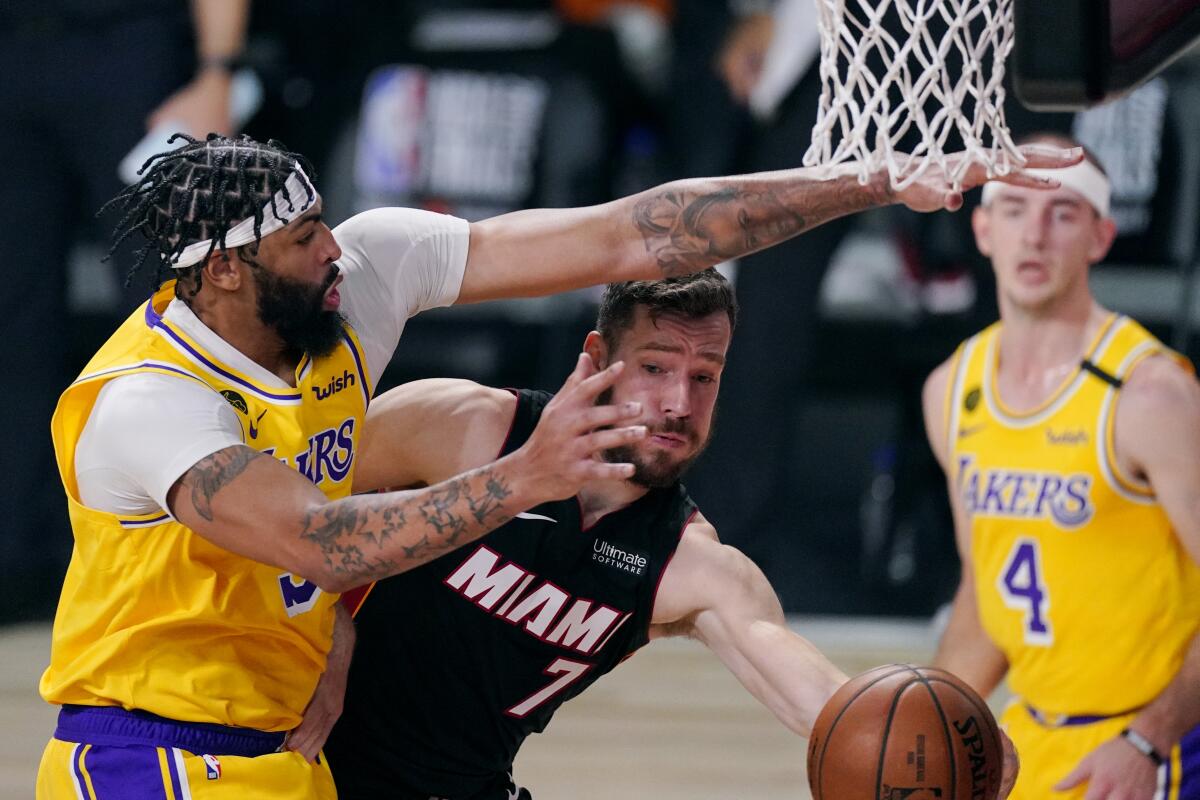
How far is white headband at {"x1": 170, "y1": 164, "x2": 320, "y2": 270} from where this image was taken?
2.80 meters

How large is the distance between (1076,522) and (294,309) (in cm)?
209

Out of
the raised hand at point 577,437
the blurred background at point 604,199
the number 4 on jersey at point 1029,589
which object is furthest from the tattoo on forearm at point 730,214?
the blurred background at point 604,199

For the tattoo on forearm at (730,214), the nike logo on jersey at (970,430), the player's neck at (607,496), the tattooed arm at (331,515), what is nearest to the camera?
the tattooed arm at (331,515)

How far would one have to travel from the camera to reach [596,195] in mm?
7949

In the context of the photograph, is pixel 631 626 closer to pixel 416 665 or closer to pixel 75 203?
pixel 416 665

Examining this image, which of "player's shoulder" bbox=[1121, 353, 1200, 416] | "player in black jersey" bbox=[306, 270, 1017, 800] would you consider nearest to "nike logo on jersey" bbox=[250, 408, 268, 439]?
"player in black jersey" bbox=[306, 270, 1017, 800]

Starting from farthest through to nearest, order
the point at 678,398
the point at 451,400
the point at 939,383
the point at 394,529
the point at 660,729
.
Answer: the point at 660,729 → the point at 939,383 → the point at 451,400 → the point at 678,398 → the point at 394,529

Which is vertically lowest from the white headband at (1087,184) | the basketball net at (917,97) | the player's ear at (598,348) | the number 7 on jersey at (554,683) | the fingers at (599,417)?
the number 7 on jersey at (554,683)

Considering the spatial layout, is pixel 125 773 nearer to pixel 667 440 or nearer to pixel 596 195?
pixel 667 440

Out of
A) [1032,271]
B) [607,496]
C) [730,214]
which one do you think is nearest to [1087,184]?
[1032,271]

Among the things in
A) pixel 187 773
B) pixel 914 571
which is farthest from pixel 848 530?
pixel 187 773

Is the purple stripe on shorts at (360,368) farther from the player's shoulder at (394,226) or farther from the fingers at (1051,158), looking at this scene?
the fingers at (1051,158)

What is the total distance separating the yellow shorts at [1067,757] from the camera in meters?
3.79

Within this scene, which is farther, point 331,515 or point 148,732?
point 148,732
